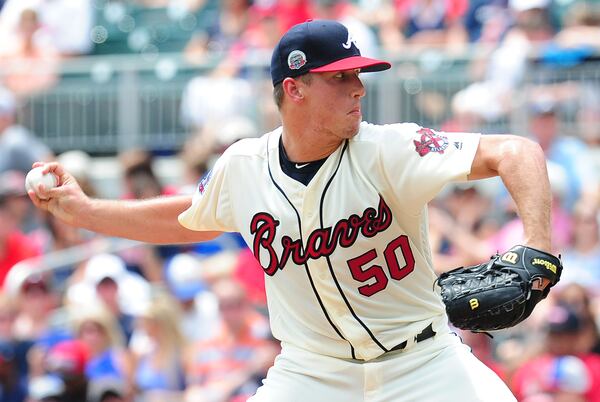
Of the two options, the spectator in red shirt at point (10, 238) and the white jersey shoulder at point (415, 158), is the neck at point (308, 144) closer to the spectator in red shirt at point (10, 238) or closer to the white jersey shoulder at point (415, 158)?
the white jersey shoulder at point (415, 158)

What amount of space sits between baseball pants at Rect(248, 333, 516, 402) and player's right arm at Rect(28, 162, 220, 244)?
0.82 meters

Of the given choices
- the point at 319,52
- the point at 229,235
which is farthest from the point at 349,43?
the point at 229,235

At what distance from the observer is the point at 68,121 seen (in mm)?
10445

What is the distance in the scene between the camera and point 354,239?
456 centimetres

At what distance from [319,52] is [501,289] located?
1216 millimetres

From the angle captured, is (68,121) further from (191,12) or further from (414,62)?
(414,62)

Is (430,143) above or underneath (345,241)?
above

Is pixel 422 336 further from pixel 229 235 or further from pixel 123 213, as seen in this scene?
pixel 229 235

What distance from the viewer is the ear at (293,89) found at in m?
4.70

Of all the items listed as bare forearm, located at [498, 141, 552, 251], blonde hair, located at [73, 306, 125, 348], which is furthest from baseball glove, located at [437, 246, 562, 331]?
blonde hair, located at [73, 306, 125, 348]

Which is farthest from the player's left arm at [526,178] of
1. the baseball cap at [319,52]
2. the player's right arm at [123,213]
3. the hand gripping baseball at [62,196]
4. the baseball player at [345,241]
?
the hand gripping baseball at [62,196]

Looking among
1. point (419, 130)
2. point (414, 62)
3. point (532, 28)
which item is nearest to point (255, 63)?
point (414, 62)

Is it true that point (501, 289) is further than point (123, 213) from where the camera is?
No

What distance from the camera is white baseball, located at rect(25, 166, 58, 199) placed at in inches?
203
